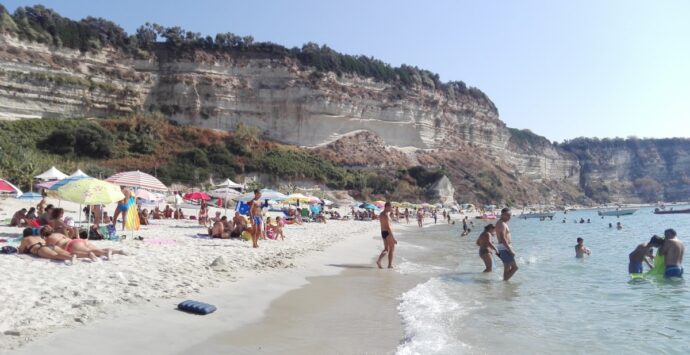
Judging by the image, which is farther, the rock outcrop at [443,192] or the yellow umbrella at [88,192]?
the rock outcrop at [443,192]

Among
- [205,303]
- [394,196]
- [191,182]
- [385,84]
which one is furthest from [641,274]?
[385,84]

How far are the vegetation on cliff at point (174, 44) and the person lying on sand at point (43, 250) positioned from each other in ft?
171

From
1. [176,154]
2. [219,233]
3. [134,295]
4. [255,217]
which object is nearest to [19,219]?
[219,233]

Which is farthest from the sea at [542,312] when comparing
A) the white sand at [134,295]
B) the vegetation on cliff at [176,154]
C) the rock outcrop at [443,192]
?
the rock outcrop at [443,192]

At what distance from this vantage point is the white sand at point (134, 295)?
14.4 ft

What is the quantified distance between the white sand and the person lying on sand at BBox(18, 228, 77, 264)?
0.17 metres

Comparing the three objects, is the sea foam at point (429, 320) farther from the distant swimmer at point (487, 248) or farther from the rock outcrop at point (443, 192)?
the rock outcrop at point (443, 192)

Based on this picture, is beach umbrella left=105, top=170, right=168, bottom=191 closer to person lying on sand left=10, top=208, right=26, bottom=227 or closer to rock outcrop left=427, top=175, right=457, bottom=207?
person lying on sand left=10, top=208, right=26, bottom=227

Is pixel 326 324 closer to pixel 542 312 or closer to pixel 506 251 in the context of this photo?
pixel 542 312

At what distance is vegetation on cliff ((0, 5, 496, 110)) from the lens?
52344mm

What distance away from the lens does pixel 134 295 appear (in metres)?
5.90

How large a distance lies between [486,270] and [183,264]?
Answer: 631cm

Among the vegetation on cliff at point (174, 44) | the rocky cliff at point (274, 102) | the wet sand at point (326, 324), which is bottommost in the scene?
the wet sand at point (326, 324)

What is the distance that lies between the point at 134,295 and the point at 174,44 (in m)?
61.8
